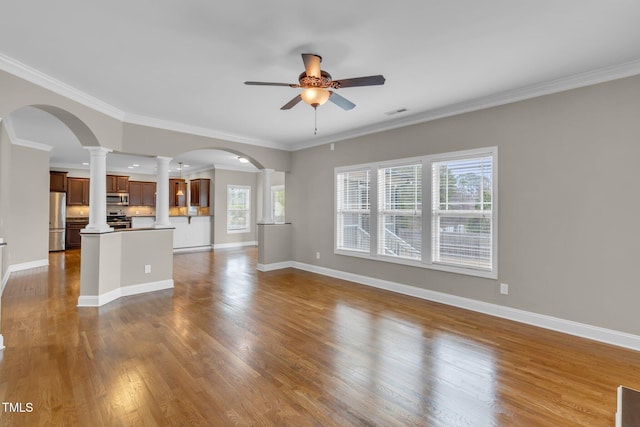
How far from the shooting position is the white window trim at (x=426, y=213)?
3846 millimetres

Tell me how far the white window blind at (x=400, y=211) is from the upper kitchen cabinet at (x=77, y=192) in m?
9.87

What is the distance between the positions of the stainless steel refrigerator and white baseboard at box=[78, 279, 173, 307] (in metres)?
5.76

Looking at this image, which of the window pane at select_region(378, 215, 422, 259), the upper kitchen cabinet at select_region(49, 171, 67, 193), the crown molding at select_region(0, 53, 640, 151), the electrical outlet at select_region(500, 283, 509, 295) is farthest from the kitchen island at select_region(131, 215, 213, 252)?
the electrical outlet at select_region(500, 283, 509, 295)

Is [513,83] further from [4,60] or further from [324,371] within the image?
[4,60]

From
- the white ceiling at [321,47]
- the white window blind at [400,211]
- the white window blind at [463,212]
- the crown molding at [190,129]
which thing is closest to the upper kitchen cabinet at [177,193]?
the crown molding at [190,129]

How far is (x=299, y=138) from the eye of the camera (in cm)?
618

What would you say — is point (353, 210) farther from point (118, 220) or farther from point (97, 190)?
point (118, 220)

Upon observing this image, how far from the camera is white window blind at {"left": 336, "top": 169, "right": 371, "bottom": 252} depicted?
5492 mm

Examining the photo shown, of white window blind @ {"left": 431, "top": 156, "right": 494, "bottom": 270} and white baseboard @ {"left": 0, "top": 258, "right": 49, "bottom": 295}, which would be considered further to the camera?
white baseboard @ {"left": 0, "top": 258, "right": 49, "bottom": 295}

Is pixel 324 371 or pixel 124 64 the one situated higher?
pixel 124 64

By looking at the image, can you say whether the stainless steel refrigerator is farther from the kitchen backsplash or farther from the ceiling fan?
the ceiling fan

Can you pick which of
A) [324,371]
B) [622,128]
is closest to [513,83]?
[622,128]

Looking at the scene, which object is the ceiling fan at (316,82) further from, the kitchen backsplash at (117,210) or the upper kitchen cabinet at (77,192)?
the kitchen backsplash at (117,210)

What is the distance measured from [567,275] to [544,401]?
5.91 feet
